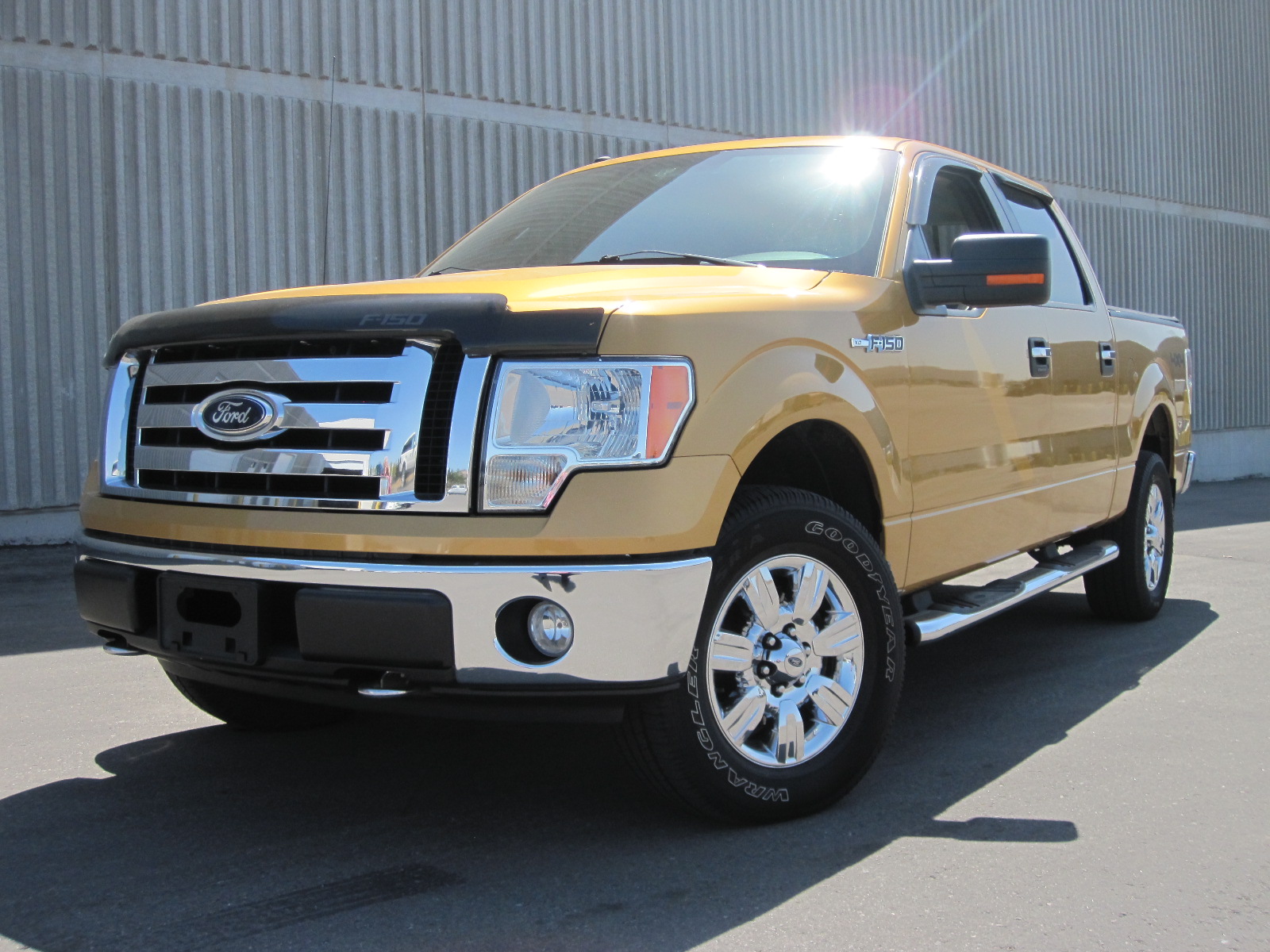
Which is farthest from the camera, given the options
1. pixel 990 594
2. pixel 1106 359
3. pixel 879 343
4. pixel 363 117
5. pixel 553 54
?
pixel 553 54

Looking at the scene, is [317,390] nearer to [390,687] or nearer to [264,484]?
[264,484]

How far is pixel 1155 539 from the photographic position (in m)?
6.00

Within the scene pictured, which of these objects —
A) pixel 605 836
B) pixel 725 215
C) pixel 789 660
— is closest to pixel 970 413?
pixel 725 215

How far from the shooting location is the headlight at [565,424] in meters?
2.61

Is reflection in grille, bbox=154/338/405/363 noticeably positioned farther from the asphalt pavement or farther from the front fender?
the asphalt pavement

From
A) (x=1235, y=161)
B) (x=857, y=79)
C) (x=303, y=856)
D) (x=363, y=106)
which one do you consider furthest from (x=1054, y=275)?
(x=1235, y=161)

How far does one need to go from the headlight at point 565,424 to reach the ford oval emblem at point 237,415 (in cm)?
58

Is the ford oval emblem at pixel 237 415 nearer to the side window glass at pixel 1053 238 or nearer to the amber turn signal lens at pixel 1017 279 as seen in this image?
the amber turn signal lens at pixel 1017 279

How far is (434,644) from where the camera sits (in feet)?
8.38

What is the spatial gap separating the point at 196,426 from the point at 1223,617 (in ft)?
16.3

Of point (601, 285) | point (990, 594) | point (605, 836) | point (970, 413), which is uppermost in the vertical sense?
point (601, 285)

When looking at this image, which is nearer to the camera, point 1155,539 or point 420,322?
point 420,322

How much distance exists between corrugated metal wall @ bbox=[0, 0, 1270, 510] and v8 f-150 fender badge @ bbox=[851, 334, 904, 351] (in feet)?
13.0

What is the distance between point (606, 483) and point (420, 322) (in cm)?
54
